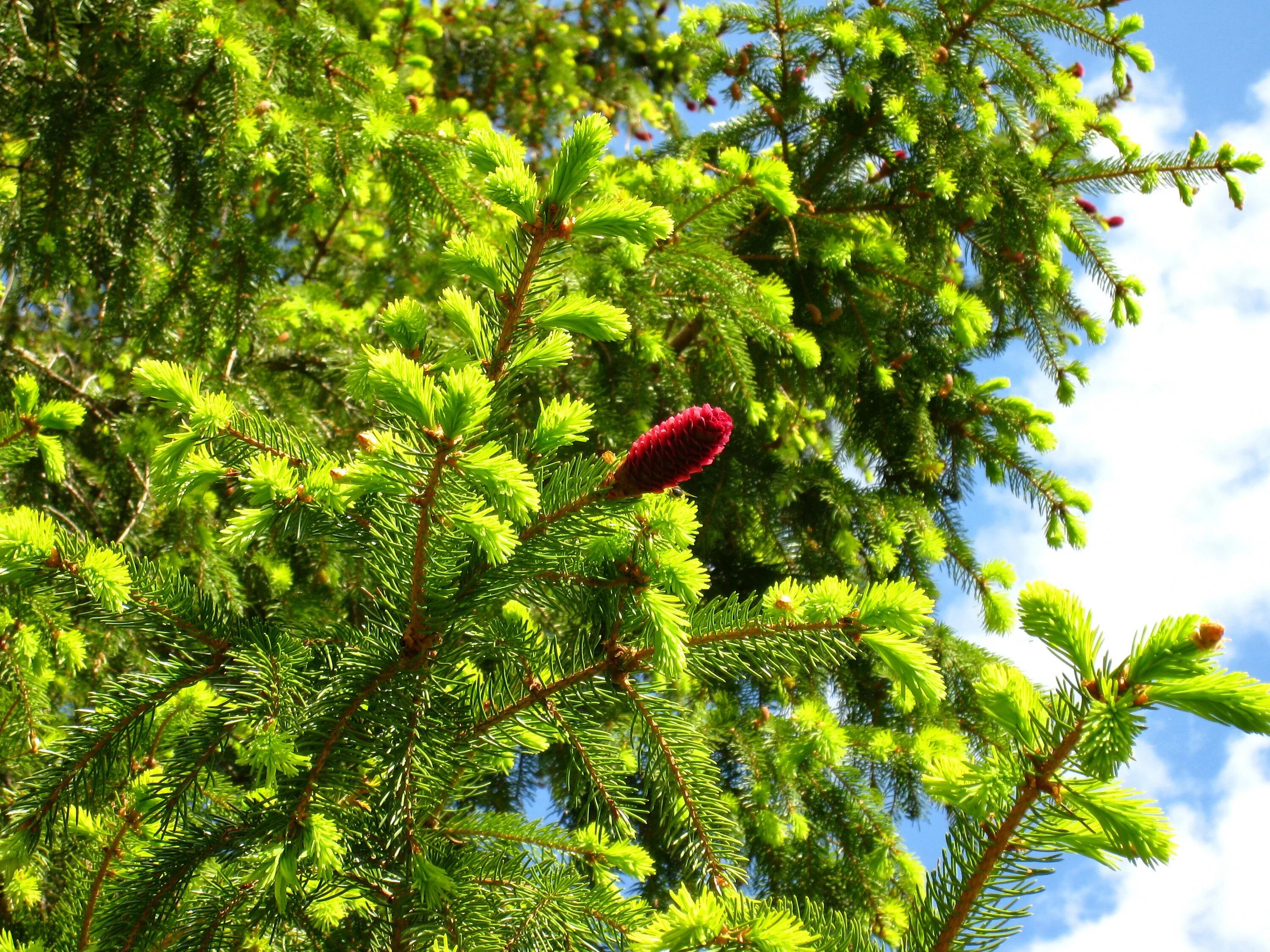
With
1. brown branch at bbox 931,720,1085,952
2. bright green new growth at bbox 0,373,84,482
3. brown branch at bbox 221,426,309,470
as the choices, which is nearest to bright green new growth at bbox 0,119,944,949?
brown branch at bbox 221,426,309,470

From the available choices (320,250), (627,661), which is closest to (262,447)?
(627,661)

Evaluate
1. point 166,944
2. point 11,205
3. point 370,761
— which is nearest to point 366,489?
point 370,761

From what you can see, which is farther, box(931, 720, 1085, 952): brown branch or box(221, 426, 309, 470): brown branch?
box(221, 426, 309, 470): brown branch

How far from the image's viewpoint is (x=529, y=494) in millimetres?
934

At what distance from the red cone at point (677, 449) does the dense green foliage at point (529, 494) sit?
0.06 meters

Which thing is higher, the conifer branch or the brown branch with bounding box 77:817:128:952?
the conifer branch

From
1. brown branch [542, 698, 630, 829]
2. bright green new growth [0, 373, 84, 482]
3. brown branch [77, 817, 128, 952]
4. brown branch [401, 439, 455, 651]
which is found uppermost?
bright green new growth [0, 373, 84, 482]

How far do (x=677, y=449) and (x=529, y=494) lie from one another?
18cm

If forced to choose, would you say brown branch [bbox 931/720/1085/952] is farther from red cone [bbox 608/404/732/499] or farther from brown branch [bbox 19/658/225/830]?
brown branch [bbox 19/658/225/830]

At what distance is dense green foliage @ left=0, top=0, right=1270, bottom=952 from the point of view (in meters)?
1.06

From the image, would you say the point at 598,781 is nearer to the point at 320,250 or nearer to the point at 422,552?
the point at 422,552

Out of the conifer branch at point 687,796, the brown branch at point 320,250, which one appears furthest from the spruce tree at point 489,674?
the brown branch at point 320,250

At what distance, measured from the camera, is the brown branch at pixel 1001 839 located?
916 mm

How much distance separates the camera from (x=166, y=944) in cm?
121
